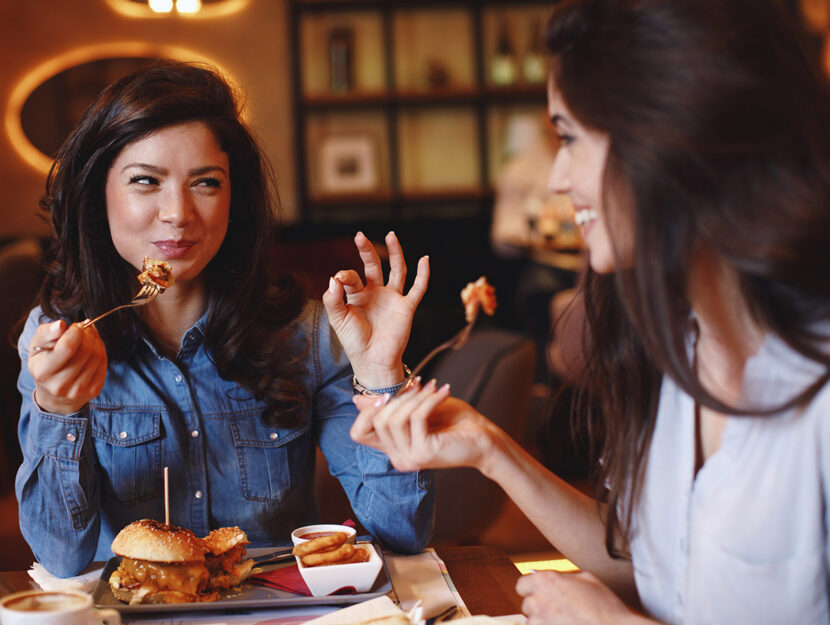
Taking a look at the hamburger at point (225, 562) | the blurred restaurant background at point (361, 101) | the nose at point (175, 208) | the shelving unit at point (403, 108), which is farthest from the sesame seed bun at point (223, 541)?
the shelving unit at point (403, 108)

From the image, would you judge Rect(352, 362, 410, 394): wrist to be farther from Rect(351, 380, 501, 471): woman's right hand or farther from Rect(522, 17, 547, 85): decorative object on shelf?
Rect(522, 17, 547, 85): decorative object on shelf

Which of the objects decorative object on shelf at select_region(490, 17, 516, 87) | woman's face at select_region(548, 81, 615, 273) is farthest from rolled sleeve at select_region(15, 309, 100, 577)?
decorative object on shelf at select_region(490, 17, 516, 87)

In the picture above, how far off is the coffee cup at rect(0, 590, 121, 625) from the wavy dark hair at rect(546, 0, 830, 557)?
0.74 m

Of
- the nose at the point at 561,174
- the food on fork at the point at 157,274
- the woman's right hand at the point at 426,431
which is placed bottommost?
the woman's right hand at the point at 426,431

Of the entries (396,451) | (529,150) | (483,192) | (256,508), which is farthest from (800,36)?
(483,192)

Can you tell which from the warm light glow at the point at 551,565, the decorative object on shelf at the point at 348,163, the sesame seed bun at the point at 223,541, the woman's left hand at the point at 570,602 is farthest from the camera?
the decorative object on shelf at the point at 348,163

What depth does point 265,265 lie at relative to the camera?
179 centimetres

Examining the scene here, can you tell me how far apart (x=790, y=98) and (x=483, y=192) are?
16.9 feet

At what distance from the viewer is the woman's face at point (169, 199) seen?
1.58m

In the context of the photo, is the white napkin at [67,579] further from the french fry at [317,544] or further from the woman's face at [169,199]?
the woman's face at [169,199]

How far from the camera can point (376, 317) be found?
1525 millimetres

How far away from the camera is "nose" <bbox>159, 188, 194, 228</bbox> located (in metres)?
1.56

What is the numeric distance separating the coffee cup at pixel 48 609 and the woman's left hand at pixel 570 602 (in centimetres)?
51

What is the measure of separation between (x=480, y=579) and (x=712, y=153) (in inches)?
27.8
